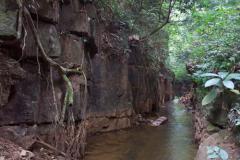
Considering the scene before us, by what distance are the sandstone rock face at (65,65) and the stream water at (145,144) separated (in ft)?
2.52

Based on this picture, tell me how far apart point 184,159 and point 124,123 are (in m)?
Result: 4.13

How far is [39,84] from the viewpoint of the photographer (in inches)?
204

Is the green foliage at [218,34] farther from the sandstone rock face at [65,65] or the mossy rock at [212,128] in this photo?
the sandstone rock face at [65,65]

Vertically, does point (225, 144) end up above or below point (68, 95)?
below

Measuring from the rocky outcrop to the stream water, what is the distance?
786mm

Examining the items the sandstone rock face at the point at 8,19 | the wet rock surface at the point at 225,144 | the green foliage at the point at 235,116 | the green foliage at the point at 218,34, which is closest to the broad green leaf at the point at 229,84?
the green foliage at the point at 235,116

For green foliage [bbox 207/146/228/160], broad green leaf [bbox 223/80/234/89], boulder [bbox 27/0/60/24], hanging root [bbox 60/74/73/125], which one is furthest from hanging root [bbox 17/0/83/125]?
green foliage [bbox 207/146/228/160]

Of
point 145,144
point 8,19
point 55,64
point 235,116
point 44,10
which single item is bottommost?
point 145,144

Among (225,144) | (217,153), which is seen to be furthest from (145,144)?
(217,153)

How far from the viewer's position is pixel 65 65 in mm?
5949

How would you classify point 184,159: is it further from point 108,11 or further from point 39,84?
point 108,11

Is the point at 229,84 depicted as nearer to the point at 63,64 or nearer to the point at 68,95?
the point at 68,95

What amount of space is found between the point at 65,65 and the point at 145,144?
→ 11.1 ft

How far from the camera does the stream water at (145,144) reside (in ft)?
21.9
